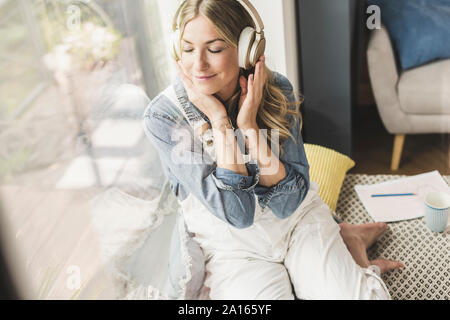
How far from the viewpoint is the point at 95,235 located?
0.89 m

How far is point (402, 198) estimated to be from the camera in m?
1.36

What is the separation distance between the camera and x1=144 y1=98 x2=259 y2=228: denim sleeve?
0.94m

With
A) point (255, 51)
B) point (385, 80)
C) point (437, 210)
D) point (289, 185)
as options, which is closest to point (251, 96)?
point (255, 51)

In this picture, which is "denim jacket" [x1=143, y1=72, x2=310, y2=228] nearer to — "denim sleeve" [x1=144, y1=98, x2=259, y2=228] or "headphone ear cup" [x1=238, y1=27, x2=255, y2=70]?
"denim sleeve" [x1=144, y1=98, x2=259, y2=228]

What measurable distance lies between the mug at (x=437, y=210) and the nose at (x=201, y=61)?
72 centimetres

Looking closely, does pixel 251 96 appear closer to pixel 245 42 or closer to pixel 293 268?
pixel 245 42

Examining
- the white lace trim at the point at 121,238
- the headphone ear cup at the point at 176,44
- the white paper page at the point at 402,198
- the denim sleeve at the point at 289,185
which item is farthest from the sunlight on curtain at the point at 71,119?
the white paper page at the point at 402,198

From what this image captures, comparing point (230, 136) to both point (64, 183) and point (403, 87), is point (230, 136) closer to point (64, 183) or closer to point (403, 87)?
point (64, 183)

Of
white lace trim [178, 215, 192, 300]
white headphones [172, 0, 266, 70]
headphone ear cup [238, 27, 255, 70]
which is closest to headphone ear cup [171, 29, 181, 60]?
white headphones [172, 0, 266, 70]

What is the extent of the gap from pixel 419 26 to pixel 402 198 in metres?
0.48

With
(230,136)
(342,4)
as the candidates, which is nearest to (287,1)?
(342,4)

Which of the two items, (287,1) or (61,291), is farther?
(287,1)

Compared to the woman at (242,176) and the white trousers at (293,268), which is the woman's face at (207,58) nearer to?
the woman at (242,176)
